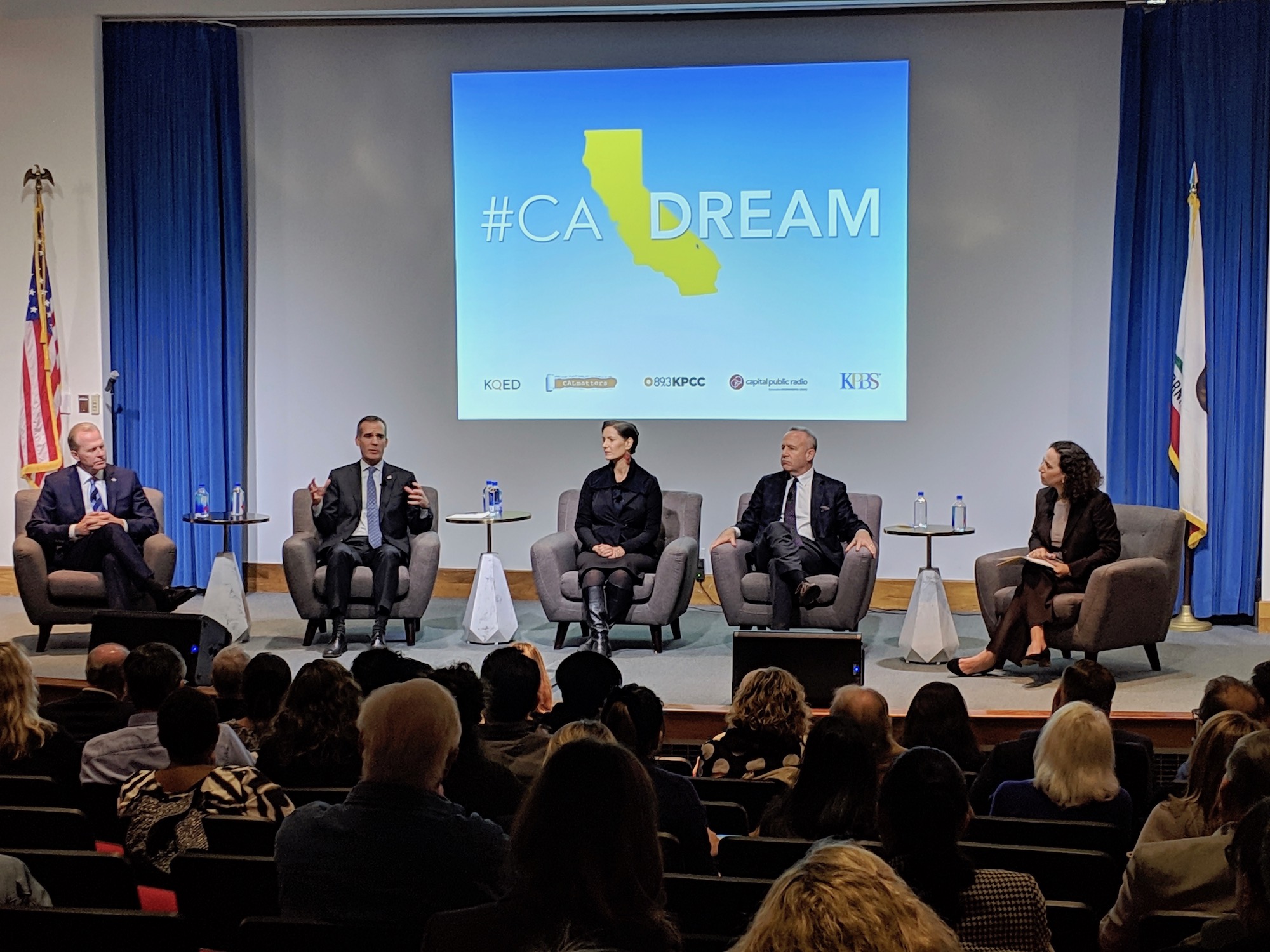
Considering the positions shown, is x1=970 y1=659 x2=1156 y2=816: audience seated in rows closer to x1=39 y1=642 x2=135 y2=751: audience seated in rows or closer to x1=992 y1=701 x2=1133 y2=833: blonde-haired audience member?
x1=992 y1=701 x2=1133 y2=833: blonde-haired audience member

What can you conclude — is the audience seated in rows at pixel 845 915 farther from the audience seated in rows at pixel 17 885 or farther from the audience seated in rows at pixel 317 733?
the audience seated in rows at pixel 317 733

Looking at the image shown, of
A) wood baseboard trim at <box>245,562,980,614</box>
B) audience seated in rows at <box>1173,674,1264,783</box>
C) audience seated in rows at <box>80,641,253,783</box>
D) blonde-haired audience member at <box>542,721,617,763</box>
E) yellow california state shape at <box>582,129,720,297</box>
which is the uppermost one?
yellow california state shape at <box>582,129,720,297</box>

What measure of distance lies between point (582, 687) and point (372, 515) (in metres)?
3.65

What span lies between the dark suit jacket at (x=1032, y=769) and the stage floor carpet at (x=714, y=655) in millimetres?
1762

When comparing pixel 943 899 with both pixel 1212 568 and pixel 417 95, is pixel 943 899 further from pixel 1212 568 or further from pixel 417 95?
pixel 417 95

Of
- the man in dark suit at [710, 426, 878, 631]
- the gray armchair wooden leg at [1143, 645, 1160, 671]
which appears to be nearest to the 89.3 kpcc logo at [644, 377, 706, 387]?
the man in dark suit at [710, 426, 878, 631]

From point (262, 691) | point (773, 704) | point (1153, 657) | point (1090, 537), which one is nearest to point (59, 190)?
point (262, 691)

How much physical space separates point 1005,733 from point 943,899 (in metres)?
3.02

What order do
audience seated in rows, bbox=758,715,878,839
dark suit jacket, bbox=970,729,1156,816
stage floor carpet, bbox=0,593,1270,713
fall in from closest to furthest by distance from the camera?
audience seated in rows, bbox=758,715,878,839 → dark suit jacket, bbox=970,729,1156,816 → stage floor carpet, bbox=0,593,1270,713

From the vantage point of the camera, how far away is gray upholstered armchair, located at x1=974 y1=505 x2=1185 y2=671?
6133 mm

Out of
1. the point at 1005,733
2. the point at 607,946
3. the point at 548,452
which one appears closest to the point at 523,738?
the point at 607,946

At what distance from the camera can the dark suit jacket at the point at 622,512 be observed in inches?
282

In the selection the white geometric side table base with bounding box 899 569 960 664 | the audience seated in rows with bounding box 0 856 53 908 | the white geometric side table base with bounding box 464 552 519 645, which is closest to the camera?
the audience seated in rows with bounding box 0 856 53 908

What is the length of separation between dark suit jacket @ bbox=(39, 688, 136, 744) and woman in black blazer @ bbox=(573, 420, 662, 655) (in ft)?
10.3
